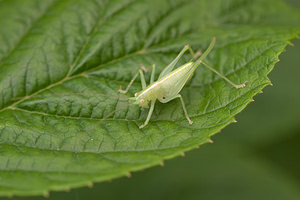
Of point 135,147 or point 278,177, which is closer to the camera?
point 135,147

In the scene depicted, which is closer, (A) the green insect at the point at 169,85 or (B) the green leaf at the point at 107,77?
(B) the green leaf at the point at 107,77

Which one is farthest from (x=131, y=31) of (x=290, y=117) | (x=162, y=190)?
(x=290, y=117)

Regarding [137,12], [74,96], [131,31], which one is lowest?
[74,96]

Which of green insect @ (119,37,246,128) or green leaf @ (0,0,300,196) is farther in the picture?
green insect @ (119,37,246,128)

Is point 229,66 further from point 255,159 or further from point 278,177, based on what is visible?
point 278,177

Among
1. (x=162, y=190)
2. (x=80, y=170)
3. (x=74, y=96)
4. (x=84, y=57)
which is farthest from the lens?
(x=162, y=190)

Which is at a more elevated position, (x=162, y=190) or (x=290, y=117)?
(x=290, y=117)

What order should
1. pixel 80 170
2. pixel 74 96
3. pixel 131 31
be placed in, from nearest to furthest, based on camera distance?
pixel 80 170 < pixel 74 96 < pixel 131 31

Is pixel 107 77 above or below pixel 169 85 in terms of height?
above
